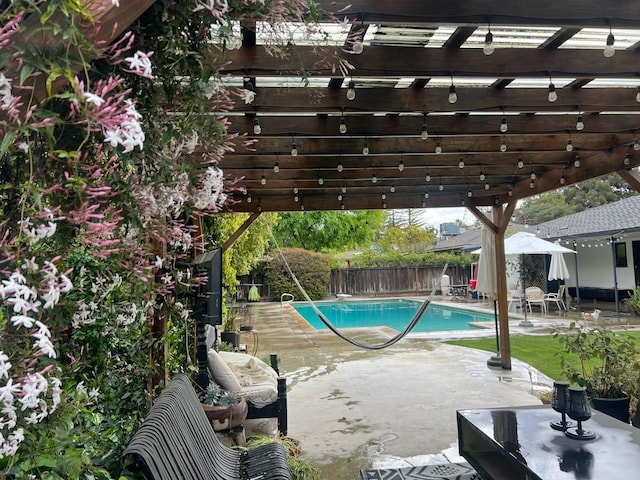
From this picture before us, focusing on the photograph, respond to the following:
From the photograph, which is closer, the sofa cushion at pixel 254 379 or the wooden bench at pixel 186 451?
the wooden bench at pixel 186 451

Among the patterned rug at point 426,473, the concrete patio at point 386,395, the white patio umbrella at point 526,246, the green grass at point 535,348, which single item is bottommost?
the patterned rug at point 426,473

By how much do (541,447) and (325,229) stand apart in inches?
615

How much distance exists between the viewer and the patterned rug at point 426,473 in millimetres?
2842

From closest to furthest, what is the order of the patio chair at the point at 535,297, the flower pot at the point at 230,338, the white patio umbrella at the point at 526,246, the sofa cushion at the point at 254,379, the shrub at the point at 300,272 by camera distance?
the sofa cushion at the point at 254,379, the flower pot at the point at 230,338, the white patio umbrella at the point at 526,246, the patio chair at the point at 535,297, the shrub at the point at 300,272

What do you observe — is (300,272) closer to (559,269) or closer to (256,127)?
(559,269)

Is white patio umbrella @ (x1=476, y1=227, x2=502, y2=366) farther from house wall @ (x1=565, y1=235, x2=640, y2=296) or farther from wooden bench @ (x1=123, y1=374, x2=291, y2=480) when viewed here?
house wall @ (x1=565, y1=235, x2=640, y2=296)

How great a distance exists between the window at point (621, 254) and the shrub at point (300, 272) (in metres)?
8.92

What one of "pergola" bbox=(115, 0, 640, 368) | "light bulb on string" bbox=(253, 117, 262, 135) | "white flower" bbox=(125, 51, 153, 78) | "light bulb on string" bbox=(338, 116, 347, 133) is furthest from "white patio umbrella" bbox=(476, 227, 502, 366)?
"white flower" bbox=(125, 51, 153, 78)

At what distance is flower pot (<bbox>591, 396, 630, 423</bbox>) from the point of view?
3201 mm

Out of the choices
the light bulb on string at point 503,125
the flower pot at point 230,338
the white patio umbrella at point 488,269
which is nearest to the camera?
the light bulb on string at point 503,125

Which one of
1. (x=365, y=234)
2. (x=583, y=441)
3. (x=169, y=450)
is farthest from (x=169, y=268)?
(x=365, y=234)

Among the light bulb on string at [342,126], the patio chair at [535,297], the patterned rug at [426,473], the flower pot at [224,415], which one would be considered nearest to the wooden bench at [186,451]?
the flower pot at [224,415]

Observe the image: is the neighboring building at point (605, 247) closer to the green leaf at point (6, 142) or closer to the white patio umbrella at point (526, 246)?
the white patio umbrella at point (526, 246)

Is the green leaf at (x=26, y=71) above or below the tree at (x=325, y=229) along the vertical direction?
below
